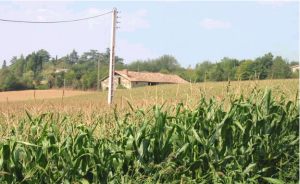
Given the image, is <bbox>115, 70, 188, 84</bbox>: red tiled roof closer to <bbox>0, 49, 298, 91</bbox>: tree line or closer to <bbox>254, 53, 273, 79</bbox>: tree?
<bbox>0, 49, 298, 91</bbox>: tree line

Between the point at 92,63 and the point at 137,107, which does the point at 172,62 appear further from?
the point at 137,107

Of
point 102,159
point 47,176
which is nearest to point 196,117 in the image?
point 102,159

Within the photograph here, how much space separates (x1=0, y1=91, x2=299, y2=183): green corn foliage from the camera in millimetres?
4270

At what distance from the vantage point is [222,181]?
14.6 ft

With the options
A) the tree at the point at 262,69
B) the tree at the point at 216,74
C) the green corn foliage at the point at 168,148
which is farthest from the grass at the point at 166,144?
the tree at the point at 216,74

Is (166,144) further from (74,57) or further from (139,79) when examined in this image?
(74,57)

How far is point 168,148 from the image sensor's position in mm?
4656

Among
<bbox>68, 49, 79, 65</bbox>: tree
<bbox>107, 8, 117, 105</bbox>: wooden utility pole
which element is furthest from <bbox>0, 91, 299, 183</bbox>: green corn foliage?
Answer: <bbox>68, 49, 79, 65</bbox>: tree

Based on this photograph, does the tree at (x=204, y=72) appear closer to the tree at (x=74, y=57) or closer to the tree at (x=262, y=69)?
the tree at (x=262, y=69)

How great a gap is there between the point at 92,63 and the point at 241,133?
99807mm

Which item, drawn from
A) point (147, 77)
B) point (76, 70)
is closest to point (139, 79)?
point (147, 77)

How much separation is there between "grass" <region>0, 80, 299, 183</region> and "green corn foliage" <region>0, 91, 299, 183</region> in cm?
1

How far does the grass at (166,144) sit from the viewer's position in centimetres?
428

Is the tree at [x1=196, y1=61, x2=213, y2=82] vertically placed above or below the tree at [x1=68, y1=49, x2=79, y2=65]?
below
